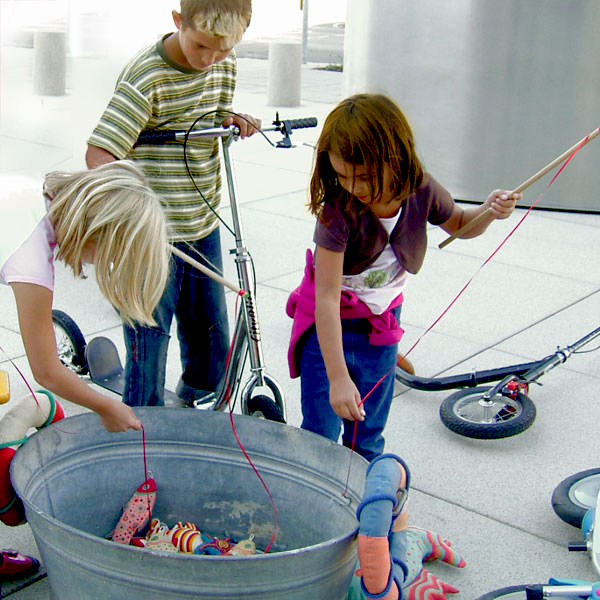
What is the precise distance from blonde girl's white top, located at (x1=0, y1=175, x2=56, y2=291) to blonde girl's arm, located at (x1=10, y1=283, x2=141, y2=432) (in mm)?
28

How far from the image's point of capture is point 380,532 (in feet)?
5.89

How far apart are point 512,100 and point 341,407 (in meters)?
4.98

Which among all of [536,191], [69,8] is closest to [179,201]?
[69,8]

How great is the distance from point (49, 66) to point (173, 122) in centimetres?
194

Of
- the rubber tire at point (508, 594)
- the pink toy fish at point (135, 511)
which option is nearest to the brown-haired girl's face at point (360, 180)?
the pink toy fish at point (135, 511)

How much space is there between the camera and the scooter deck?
358cm

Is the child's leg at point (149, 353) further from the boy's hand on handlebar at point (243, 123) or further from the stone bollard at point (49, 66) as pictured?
the stone bollard at point (49, 66)

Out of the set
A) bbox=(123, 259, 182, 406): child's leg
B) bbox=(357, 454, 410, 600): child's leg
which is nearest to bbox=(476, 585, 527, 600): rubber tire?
bbox=(357, 454, 410, 600): child's leg

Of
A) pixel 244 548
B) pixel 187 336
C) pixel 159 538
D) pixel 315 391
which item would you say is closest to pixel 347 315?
pixel 315 391

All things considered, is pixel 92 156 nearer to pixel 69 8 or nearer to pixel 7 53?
pixel 7 53

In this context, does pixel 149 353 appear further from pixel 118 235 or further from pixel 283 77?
pixel 283 77

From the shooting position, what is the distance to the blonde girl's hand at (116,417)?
213cm

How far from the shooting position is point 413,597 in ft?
7.72

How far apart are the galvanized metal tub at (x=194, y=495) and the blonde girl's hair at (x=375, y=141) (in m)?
0.68
